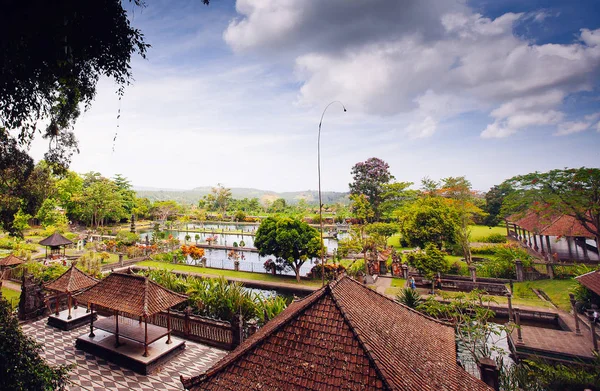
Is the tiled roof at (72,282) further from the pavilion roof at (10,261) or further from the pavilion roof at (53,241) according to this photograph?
the pavilion roof at (53,241)

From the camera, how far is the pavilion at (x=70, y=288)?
9938mm

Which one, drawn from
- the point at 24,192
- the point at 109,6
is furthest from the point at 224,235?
the point at 109,6

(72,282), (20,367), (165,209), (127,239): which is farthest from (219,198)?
(20,367)

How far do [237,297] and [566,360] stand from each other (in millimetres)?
10184

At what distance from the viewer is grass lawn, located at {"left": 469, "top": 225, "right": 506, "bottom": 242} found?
2640 centimetres

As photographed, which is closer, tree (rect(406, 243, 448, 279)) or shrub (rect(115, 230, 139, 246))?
tree (rect(406, 243, 448, 279))

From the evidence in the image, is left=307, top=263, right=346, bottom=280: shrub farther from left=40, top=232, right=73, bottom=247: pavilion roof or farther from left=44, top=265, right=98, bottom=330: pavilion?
left=40, top=232, right=73, bottom=247: pavilion roof

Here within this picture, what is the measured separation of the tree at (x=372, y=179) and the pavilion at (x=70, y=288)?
2917 centimetres

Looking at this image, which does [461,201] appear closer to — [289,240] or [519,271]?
[519,271]

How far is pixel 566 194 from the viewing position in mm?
15148

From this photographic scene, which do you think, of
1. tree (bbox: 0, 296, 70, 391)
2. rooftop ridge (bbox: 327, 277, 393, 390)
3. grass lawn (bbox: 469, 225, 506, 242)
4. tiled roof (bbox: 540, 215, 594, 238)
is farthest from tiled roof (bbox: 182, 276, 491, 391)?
grass lawn (bbox: 469, 225, 506, 242)

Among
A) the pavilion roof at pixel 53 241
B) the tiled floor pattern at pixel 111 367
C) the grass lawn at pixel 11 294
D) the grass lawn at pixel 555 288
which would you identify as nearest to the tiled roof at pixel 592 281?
the grass lawn at pixel 555 288

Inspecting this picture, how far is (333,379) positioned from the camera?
11.7 ft

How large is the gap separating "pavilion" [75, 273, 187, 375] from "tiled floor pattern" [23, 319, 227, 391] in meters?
0.23
